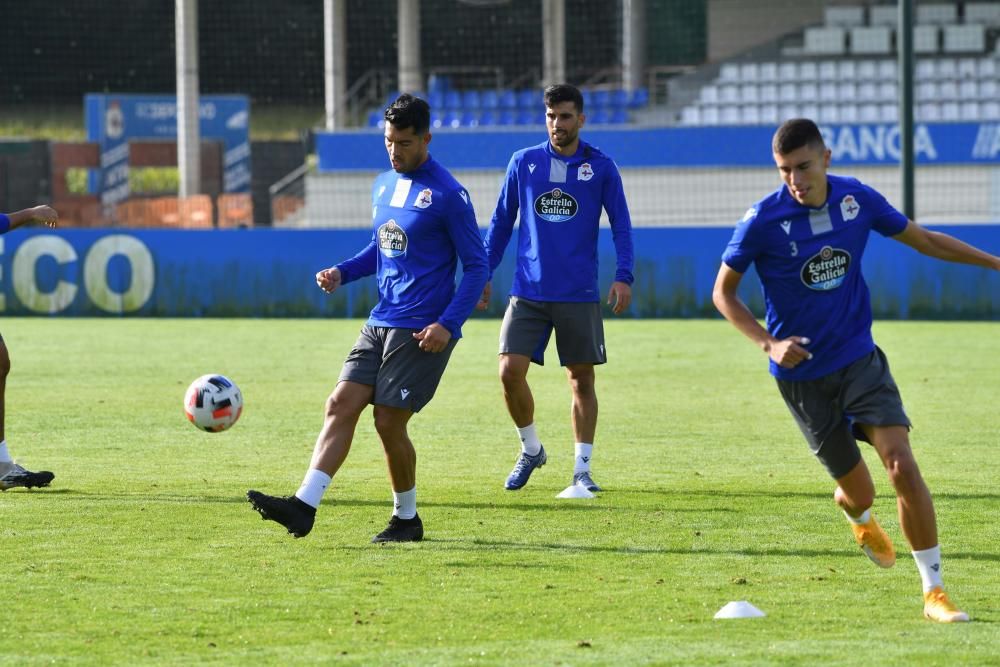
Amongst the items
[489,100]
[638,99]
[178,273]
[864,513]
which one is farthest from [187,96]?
[864,513]

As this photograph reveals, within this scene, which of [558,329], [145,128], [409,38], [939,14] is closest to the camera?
[558,329]

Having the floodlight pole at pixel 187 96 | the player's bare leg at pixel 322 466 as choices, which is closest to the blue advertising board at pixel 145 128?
the floodlight pole at pixel 187 96

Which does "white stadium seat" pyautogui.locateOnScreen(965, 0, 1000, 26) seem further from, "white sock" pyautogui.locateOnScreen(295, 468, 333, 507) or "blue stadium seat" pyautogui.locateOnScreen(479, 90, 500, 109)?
"white sock" pyautogui.locateOnScreen(295, 468, 333, 507)

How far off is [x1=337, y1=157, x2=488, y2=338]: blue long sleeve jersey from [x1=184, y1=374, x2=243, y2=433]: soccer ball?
1.62 meters

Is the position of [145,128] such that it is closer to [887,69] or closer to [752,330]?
[887,69]

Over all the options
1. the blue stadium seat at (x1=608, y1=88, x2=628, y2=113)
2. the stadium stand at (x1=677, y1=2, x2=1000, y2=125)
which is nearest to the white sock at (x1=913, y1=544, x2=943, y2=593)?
the stadium stand at (x1=677, y1=2, x2=1000, y2=125)

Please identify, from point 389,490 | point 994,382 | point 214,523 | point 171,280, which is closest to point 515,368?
point 389,490

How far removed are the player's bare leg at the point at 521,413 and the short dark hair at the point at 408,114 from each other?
2095 millimetres

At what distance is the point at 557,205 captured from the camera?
8.85 metres

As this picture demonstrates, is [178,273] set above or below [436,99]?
below

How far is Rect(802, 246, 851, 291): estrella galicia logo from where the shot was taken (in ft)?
19.8

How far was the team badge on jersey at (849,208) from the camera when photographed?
19.7 ft

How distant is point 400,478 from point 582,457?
5.62 ft

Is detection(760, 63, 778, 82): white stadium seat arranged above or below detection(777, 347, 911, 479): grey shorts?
above
